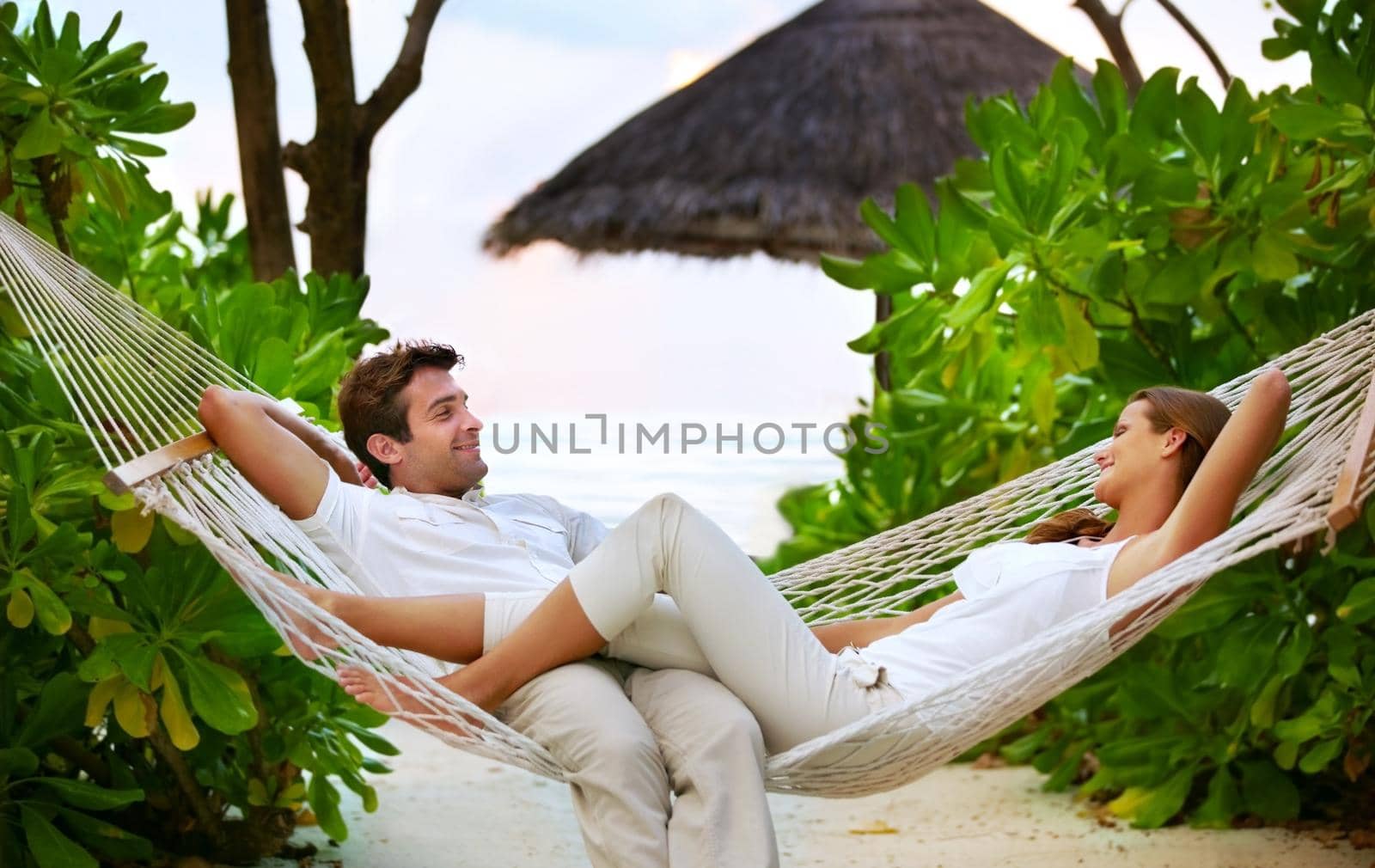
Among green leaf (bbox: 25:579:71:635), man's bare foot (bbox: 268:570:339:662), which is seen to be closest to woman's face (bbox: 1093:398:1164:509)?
man's bare foot (bbox: 268:570:339:662)

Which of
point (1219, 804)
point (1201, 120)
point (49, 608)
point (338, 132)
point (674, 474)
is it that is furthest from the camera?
point (674, 474)

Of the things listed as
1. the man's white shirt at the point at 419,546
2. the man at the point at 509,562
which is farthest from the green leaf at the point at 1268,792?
the man's white shirt at the point at 419,546

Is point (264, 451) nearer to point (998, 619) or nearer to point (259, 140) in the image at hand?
point (998, 619)

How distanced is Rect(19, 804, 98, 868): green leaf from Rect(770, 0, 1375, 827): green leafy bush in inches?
58.7

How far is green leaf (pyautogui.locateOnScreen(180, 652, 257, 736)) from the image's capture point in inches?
77.9

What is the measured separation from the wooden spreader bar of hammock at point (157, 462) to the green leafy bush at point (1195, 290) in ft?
3.85

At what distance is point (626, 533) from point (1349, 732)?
A: 144 centimetres

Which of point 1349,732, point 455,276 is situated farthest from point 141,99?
point 455,276

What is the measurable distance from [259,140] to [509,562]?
1.64 metres

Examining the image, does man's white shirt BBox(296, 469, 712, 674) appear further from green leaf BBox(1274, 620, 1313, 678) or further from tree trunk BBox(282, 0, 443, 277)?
tree trunk BBox(282, 0, 443, 277)

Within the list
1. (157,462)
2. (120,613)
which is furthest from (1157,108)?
(120,613)

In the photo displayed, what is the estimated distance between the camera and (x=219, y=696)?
200 cm

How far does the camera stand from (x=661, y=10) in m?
7.10

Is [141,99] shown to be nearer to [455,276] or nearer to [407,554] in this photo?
[407,554]
